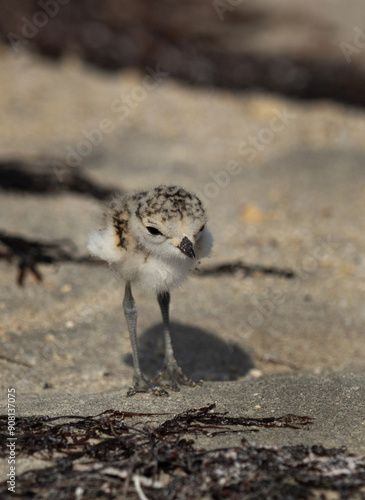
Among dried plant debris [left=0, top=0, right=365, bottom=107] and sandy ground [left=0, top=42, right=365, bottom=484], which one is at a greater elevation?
dried plant debris [left=0, top=0, right=365, bottom=107]

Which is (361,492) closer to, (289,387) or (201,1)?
(289,387)

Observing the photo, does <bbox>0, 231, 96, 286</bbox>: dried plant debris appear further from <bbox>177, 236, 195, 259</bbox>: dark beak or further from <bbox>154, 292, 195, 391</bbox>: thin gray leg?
<bbox>177, 236, 195, 259</bbox>: dark beak

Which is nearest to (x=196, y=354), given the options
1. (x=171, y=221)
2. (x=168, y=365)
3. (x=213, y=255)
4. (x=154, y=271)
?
(x=168, y=365)

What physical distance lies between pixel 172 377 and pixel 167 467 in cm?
99

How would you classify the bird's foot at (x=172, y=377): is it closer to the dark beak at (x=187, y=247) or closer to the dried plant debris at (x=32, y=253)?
the dark beak at (x=187, y=247)

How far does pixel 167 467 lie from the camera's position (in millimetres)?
2234

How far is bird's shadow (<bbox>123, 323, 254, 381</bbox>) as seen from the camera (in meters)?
3.87

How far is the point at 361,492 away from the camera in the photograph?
2072 mm

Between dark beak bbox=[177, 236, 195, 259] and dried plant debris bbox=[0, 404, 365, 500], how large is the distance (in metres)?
0.69

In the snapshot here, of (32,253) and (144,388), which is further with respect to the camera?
(32,253)

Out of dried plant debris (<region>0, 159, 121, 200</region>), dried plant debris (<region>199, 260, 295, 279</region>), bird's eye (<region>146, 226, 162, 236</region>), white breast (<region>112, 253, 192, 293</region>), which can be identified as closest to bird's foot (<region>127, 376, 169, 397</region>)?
white breast (<region>112, 253, 192, 293</region>)

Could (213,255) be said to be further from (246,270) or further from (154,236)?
(246,270)

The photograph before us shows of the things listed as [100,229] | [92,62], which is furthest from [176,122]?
[100,229]

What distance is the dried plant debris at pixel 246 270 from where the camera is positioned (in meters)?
4.77
